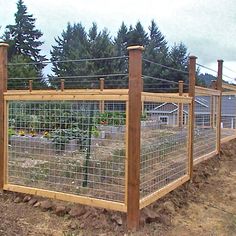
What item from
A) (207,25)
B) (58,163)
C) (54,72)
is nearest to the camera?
(58,163)

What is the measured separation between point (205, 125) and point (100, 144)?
3.31 metres

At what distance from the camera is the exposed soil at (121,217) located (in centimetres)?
392

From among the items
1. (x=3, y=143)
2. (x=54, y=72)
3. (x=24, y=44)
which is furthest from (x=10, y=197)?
(x=24, y=44)

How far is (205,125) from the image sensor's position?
7.38 m

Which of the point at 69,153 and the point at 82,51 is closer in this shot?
the point at 69,153

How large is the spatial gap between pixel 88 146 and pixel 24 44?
35416 millimetres

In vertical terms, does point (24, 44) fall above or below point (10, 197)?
above

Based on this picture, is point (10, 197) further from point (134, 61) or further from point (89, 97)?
point (134, 61)

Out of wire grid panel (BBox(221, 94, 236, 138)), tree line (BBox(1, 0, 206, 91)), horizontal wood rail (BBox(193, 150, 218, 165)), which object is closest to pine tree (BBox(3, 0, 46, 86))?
tree line (BBox(1, 0, 206, 91))

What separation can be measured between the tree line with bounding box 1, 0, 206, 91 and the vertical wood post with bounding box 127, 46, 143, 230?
22502mm

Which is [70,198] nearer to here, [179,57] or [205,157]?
[205,157]

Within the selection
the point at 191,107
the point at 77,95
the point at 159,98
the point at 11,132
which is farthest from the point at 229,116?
the point at 77,95

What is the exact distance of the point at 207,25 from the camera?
13.5 meters

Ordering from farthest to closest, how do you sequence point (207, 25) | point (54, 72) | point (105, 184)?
point (54, 72) < point (207, 25) < point (105, 184)
